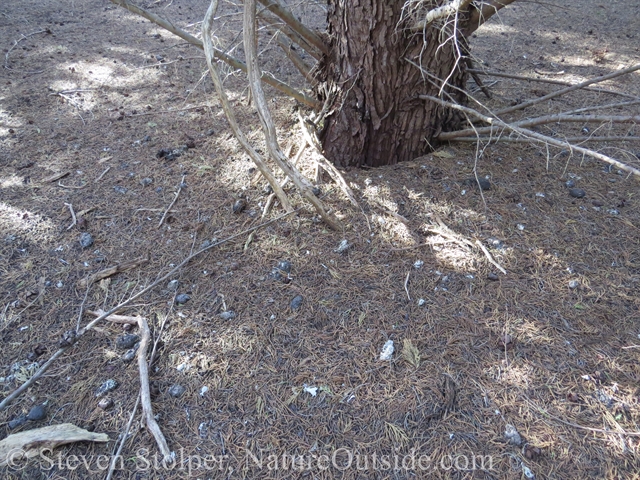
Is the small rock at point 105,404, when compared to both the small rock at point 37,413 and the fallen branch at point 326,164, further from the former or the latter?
the fallen branch at point 326,164

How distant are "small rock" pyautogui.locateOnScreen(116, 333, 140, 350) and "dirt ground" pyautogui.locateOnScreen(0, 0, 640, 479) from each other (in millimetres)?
70

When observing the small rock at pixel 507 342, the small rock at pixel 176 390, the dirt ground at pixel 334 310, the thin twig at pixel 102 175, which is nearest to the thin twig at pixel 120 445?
the dirt ground at pixel 334 310

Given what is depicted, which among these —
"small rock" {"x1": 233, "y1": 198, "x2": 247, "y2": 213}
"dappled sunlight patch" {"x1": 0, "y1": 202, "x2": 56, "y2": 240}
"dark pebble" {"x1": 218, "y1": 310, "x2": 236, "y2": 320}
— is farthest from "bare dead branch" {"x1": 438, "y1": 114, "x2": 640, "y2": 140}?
"dappled sunlight patch" {"x1": 0, "y1": 202, "x2": 56, "y2": 240}

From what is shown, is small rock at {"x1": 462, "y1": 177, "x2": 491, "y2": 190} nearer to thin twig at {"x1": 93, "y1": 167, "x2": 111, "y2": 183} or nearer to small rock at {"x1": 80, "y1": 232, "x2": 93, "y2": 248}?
small rock at {"x1": 80, "y1": 232, "x2": 93, "y2": 248}

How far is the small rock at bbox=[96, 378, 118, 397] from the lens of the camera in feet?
5.91

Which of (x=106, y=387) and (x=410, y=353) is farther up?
(x=410, y=353)

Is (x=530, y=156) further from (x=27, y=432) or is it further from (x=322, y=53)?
(x=27, y=432)

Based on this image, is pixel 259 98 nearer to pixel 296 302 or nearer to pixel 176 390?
pixel 296 302

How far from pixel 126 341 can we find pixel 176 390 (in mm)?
428

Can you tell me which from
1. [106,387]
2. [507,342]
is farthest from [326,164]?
[106,387]

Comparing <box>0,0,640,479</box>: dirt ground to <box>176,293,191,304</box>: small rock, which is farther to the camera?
<box>176,293,191,304</box>: small rock

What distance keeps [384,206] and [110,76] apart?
418cm

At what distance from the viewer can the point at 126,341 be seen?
6.50 feet

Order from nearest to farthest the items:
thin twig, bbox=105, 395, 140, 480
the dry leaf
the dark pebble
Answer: thin twig, bbox=105, 395, 140, 480, the dry leaf, the dark pebble
